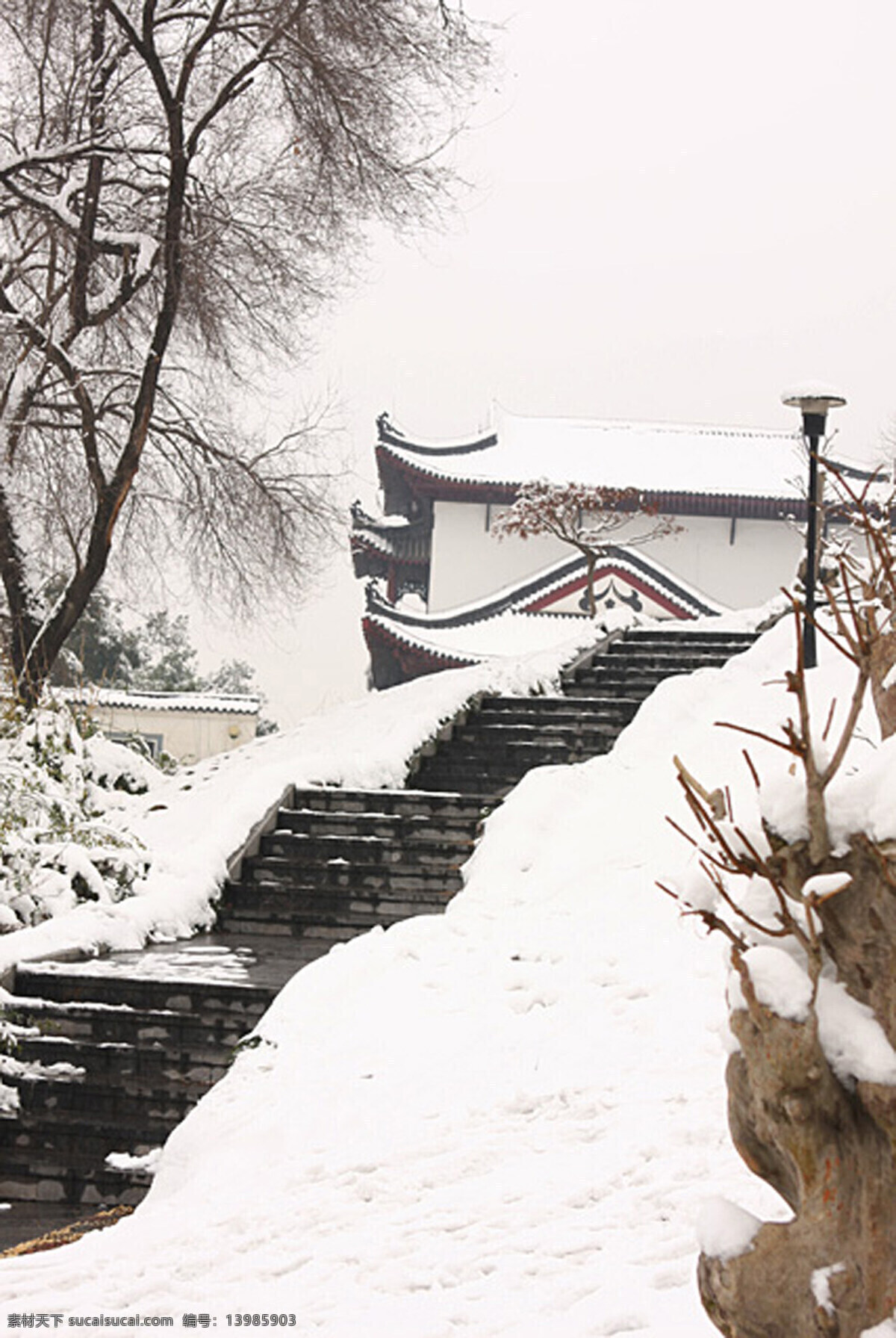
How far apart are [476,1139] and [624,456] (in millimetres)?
31699

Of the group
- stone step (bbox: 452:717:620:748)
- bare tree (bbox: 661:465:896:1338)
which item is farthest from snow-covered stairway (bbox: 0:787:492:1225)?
bare tree (bbox: 661:465:896:1338)

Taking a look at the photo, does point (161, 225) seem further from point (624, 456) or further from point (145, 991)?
point (624, 456)

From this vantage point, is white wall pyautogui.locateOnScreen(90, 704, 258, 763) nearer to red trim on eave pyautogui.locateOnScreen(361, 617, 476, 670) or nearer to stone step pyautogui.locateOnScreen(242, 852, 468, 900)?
red trim on eave pyautogui.locateOnScreen(361, 617, 476, 670)

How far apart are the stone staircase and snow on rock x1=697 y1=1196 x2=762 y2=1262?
403 cm

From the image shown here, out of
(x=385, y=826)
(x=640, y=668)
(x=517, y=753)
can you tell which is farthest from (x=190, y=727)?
(x=385, y=826)

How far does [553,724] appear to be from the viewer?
12.1 m

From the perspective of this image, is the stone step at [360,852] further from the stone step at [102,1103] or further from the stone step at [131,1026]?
the stone step at [102,1103]

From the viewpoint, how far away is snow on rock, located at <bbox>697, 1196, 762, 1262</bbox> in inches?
85.0

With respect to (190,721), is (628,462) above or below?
above

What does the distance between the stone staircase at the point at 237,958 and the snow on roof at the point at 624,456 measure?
19.5 m

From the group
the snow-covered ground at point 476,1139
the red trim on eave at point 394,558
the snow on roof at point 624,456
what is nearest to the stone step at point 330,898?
the snow-covered ground at point 476,1139

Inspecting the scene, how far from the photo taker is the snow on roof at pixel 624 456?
32.3 meters

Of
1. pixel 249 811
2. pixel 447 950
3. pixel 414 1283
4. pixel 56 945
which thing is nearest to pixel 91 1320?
pixel 414 1283

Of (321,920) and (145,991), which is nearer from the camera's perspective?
(145,991)
